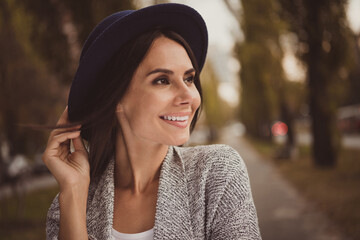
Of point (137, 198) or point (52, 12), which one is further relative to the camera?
point (52, 12)

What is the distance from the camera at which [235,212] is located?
142 cm

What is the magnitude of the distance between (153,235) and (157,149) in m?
0.48

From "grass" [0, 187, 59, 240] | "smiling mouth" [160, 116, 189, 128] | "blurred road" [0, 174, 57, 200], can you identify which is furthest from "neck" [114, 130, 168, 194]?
"blurred road" [0, 174, 57, 200]

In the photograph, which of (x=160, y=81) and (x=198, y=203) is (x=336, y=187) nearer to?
(x=198, y=203)

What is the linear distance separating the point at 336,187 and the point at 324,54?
12.1ft

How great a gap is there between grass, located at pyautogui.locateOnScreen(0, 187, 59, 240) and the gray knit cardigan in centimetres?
469

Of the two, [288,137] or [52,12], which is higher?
[52,12]

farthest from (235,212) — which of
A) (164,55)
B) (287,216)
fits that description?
(287,216)

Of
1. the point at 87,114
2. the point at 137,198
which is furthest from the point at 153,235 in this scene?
the point at 87,114

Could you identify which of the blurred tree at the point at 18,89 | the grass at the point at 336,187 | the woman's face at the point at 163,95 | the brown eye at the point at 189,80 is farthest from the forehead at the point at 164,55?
the blurred tree at the point at 18,89

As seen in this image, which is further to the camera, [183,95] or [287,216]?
[287,216]

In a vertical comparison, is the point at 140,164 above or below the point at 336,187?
above

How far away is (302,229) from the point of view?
473cm

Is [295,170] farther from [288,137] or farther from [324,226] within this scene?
[324,226]
